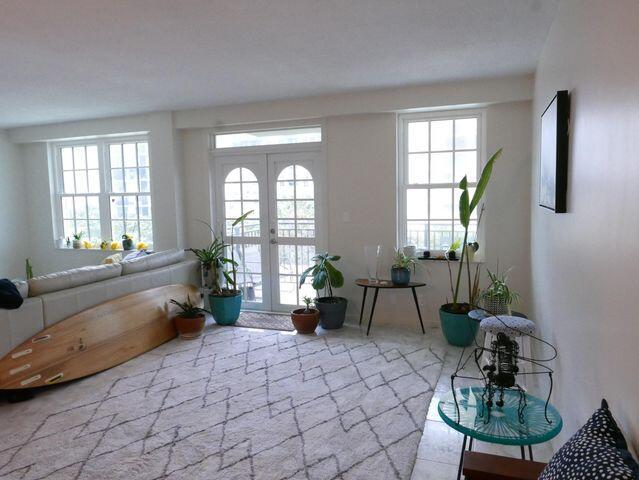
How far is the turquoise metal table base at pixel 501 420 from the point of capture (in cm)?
164

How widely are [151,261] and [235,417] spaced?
2.21 metres

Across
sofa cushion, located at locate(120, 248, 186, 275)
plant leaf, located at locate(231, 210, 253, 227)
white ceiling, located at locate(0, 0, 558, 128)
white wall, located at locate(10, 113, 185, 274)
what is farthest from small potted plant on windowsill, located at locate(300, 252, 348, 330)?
white wall, located at locate(10, 113, 185, 274)

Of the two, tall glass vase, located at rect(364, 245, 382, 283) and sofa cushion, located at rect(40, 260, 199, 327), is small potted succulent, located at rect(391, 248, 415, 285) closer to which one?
tall glass vase, located at rect(364, 245, 382, 283)

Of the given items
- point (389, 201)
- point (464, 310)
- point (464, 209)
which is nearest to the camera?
point (464, 209)

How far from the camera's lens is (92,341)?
3.59m

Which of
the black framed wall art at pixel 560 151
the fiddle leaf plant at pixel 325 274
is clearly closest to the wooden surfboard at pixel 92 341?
the fiddle leaf plant at pixel 325 274

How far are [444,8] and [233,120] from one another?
3.06 m

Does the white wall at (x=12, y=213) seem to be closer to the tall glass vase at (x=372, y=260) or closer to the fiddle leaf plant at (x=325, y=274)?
the fiddle leaf plant at (x=325, y=274)

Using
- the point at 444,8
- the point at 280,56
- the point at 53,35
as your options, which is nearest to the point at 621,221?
the point at 444,8

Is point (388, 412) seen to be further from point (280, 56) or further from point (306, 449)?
point (280, 56)

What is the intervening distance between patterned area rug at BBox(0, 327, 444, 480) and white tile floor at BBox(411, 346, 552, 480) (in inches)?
2.4

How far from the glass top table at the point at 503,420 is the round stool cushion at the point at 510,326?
669 millimetres

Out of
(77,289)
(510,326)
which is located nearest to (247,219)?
(77,289)

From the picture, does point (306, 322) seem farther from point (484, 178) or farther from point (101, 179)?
point (101, 179)
